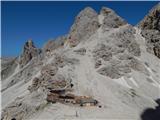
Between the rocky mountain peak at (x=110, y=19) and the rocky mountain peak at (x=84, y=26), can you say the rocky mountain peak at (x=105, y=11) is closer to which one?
the rocky mountain peak at (x=110, y=19)

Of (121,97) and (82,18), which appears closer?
(121,97)

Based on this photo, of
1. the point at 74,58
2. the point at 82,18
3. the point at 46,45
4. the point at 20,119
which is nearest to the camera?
the point at 20,119

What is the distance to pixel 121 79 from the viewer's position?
271ft

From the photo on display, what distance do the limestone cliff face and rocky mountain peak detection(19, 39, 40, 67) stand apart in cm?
6639

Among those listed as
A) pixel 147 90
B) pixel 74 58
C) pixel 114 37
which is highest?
pixel 114 37

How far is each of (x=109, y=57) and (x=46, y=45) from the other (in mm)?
74627

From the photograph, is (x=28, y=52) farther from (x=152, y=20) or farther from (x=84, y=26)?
(x=152, y=20)

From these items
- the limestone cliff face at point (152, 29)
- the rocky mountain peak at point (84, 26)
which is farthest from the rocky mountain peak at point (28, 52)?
the limestone cliff face at point (152, 29)

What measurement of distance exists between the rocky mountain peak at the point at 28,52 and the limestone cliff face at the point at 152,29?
66.4 m

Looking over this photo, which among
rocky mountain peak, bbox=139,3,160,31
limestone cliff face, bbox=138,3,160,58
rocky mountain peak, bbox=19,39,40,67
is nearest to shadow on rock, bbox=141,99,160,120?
limestone cliff face, bbox=138,3,160,58

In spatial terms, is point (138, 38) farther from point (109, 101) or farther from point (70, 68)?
point (109, 101)

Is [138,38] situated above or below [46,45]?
below

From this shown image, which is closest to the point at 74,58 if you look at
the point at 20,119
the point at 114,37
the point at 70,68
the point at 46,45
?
the point at 70,68

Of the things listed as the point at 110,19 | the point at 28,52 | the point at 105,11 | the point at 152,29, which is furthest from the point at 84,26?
the point at 28,52
